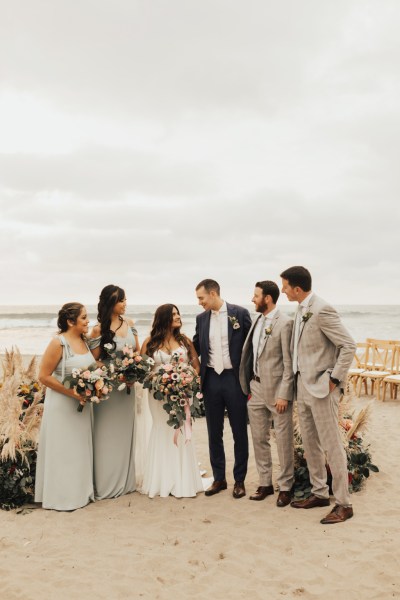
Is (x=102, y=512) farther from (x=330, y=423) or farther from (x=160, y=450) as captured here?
(x=330, y=423)

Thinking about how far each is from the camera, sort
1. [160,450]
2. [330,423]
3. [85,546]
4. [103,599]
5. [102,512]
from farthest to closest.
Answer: [160,450], [102,512], [330,423], [85,546], [103,599]

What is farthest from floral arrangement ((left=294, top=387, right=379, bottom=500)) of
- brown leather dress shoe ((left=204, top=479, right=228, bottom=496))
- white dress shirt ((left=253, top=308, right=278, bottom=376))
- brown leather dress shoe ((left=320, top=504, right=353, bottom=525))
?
white dress shirt ((left=253, top=308, right=278, bottom=376))

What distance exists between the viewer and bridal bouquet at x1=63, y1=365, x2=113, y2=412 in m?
5.11

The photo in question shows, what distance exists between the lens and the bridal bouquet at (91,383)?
16.8 ft

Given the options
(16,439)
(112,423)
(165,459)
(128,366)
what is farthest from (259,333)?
(16,439)

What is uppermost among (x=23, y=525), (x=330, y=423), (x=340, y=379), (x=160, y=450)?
(x=340, y=379)

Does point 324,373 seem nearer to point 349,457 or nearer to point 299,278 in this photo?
point 299,278

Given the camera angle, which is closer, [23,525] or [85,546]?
[85,546]

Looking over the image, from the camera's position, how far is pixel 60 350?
210 inches

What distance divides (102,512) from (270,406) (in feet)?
7.03

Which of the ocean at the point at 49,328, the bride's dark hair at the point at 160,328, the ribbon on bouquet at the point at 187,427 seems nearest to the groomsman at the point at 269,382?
the ribbon on bouquet at the point at 187,427

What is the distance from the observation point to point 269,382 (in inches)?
210

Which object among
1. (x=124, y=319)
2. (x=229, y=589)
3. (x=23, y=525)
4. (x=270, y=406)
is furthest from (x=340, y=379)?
(x=23, y=525)

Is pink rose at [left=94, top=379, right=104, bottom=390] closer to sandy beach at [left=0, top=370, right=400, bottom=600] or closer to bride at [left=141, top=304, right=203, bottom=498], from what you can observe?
bride at [left=141, top=304, right=203, bottom=498]
